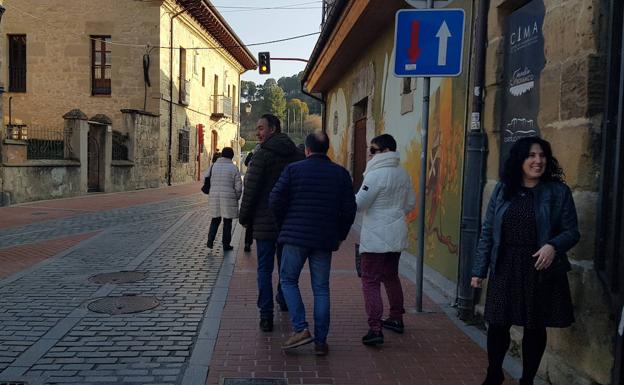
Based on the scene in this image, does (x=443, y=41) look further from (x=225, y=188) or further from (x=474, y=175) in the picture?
(x=225, y=188)

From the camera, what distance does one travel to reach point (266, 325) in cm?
488

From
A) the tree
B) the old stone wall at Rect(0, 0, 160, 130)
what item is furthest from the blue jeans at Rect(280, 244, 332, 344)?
the tree

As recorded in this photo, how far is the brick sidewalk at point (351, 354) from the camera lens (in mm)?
3865

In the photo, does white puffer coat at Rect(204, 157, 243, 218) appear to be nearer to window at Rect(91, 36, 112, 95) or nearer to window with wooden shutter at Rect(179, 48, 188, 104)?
window at Rect(91, 36, 112, 95)

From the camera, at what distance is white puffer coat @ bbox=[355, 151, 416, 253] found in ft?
14.8

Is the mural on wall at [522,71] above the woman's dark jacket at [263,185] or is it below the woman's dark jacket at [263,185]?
above

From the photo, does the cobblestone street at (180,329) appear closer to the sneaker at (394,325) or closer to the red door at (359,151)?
the sneaker at (394,325)

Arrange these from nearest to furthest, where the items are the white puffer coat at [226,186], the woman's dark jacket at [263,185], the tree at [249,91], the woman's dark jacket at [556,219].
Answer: the woman's dark jacket at [556,219]
the woman's dark jacket at [263,185]
the white puffer coat at [226,186]
the tree at [249,91]

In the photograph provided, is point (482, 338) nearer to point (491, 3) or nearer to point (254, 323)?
point (254, 323)

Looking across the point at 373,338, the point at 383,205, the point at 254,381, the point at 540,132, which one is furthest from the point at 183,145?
the point at 540,132

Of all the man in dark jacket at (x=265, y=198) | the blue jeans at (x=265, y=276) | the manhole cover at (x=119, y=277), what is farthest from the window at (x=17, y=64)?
the blue jeans at (x=265, y=276)

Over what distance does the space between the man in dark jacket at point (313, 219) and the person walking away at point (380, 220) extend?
0.95 ft

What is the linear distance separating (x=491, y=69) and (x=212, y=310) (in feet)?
11.3

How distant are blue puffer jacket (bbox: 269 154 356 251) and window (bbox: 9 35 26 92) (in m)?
25.3
